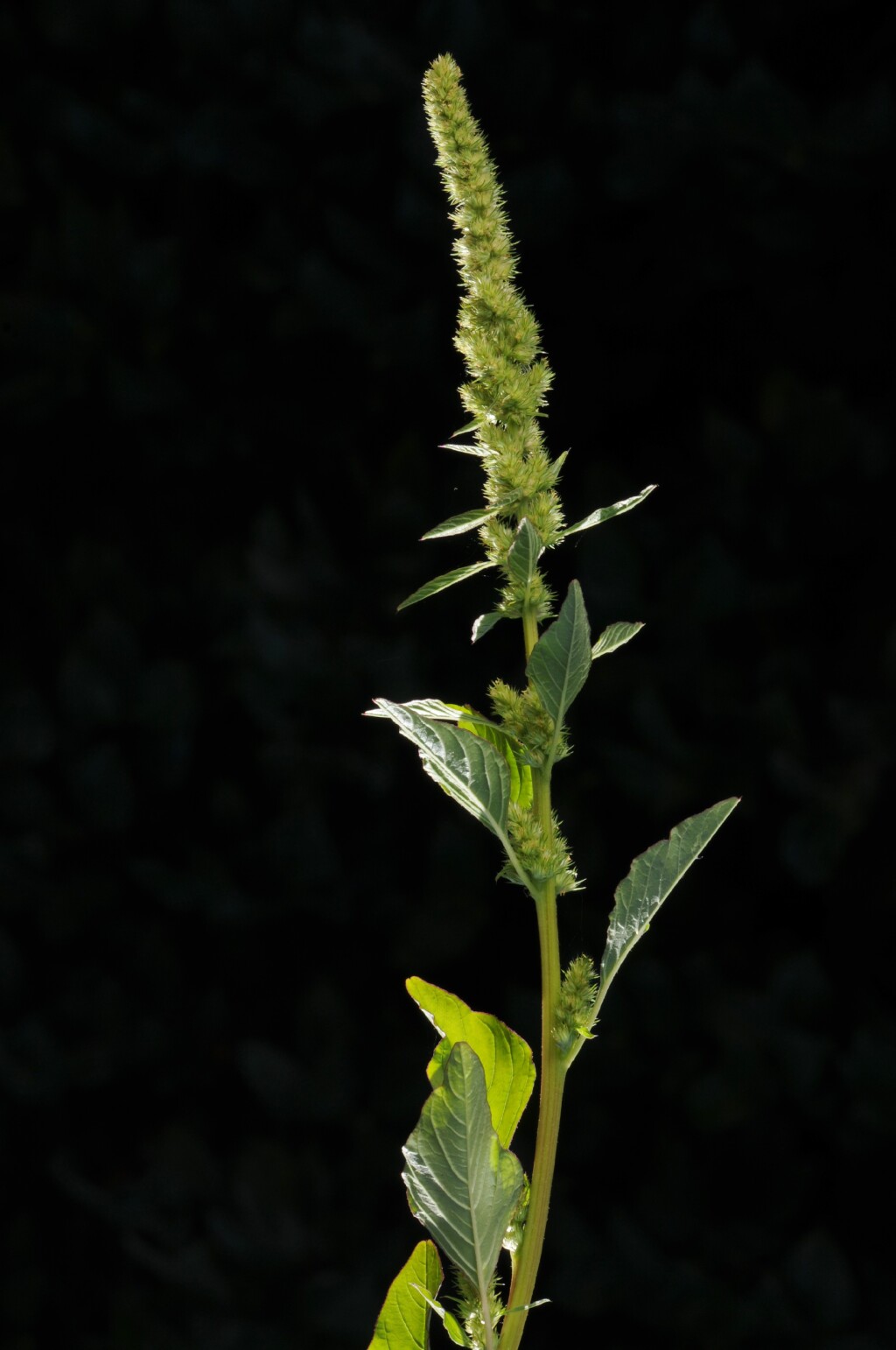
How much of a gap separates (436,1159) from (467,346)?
0.11m

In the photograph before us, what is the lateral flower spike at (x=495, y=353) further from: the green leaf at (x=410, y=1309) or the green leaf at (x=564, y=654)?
the green leaf at (x=410, y=1309)

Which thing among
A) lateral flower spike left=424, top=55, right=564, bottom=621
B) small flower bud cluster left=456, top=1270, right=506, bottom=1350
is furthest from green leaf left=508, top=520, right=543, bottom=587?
small flower bud cluster left=456, top=1270, right=506, bottom=1350

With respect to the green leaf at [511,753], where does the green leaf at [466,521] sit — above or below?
above

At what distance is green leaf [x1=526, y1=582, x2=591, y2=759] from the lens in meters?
0.18

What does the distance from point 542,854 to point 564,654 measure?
0.03m

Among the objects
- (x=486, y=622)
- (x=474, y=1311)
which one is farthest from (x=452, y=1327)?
(x=486, y=622)

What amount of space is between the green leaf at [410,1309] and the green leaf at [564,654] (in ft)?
0.33

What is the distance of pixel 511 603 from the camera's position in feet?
0.65

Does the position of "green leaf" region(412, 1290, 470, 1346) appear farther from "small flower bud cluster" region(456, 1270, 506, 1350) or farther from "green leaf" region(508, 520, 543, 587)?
"green leaf" region(508, 520, 543, 587)

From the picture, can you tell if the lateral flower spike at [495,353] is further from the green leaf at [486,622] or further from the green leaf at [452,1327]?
the green leaf at [452,1327]

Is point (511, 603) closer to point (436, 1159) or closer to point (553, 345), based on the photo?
point (436, 1159)

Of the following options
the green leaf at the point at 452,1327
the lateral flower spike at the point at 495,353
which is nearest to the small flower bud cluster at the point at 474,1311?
the green leaf at the point at 452,1327

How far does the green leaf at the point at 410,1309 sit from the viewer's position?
21 cm

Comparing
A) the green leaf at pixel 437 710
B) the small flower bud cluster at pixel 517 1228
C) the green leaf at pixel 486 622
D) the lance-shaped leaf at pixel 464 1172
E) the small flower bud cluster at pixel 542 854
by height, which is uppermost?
the green leaf at pixel 486 622
